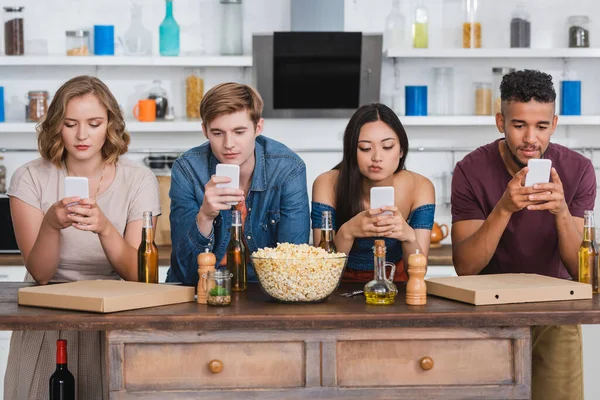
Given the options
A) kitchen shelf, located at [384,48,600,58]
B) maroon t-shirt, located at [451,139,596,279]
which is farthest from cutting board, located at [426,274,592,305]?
kitchen shelf, located at [384,48,600,58]

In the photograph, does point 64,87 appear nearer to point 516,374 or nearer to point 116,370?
point 116,370

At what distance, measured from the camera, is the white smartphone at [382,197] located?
233 cm

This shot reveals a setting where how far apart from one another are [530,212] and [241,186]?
92 cm

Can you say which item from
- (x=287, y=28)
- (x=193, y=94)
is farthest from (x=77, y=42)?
(x=287, y=28)

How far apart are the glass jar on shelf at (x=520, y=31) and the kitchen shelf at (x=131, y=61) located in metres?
1.50

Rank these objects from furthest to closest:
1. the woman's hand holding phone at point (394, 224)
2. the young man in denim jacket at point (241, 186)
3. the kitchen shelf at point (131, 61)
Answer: the kitchen shelf at point (131, 61)
the young man in denim jacket at point (241, 186)
the woman's hand holding phone at point (394, 224)

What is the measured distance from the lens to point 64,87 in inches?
100

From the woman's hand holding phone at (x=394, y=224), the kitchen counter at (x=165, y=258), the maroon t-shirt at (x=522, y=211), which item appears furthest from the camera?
the kitchen counter at (x=165, y=258)

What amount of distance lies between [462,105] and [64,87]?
2.98 metres

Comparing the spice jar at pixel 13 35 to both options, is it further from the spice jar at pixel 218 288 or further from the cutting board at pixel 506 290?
the cutting board at pixel 506 290

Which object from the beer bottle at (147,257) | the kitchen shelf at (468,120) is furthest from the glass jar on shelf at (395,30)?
the beer bottle at (147,257)

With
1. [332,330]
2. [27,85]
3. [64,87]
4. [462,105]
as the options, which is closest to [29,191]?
[64,87]

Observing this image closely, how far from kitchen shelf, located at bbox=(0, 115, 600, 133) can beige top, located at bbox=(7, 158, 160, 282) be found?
2.01m

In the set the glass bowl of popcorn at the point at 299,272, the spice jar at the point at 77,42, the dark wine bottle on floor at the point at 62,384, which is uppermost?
the spice jar at the point at 77,42
